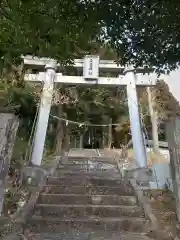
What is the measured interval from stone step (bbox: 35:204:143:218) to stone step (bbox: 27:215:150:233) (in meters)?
0.36

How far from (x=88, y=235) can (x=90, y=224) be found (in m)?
0.48

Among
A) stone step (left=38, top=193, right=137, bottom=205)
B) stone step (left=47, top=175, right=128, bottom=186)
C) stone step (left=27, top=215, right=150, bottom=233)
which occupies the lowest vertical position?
stone step (left=27, top=215, right=150, bottom=233)

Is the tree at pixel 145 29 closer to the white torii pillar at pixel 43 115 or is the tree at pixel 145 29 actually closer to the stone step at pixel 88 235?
the stone step at pixel 88 235

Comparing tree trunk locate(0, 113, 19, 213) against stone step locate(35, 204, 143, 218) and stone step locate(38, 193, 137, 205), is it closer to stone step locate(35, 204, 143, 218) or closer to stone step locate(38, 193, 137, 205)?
stone step locate(35, 204, 143, 218)

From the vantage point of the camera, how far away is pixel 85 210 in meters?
6.05

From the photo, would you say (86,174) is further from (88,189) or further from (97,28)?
(97,28)

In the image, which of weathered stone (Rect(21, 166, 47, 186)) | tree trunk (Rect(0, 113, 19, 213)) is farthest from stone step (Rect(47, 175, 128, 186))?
tree trunk (Rect(0, 113, 19, 213))

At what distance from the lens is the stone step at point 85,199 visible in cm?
658

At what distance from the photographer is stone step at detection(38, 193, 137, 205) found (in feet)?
21.6

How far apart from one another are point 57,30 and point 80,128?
18095mm

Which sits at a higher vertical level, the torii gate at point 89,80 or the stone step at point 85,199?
the torii gate at point 89,80

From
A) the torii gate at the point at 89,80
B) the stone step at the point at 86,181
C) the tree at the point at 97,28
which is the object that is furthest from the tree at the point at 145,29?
the torii gate at the point at 89,80

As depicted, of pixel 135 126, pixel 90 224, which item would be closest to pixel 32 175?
pixel 90 224

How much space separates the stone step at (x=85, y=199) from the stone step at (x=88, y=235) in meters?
1.37
